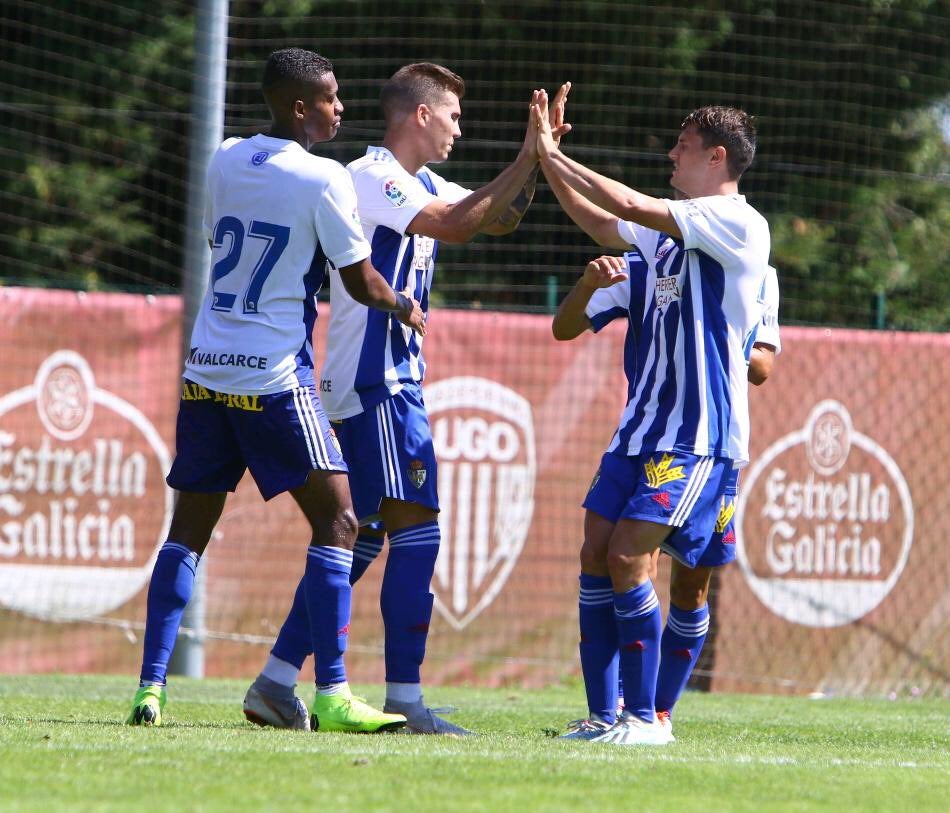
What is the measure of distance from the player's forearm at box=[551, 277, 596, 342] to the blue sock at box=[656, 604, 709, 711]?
110 cm

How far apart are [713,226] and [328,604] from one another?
1.83 meters

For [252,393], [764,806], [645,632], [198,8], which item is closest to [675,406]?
[645,632]

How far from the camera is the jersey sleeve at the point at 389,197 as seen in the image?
5262 millimetres

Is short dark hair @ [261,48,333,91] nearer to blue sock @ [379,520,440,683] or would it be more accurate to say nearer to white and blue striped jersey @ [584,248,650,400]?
white and blue striped jersey @ [584,248,650,400]

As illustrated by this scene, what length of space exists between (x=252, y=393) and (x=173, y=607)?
2.76ft

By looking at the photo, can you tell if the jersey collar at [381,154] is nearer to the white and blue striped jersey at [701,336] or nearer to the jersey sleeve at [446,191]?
the jersey sleeve at [446,191]

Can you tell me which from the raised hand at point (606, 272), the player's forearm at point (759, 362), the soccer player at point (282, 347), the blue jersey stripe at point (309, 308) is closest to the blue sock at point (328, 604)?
the soccer player at point (282, 347)

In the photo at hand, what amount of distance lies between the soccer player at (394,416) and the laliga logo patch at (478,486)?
4061 mm

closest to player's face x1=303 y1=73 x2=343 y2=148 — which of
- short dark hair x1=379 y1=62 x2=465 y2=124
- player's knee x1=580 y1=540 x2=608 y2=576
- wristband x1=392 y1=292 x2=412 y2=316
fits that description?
short dark hair x1=379 y1=62 x2=465 y2=124

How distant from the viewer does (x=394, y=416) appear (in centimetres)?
530

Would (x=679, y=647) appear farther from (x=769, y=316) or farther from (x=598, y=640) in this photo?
(x=769, y=316)

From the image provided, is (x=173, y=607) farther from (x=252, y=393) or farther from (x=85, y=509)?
(x=85, y=509)

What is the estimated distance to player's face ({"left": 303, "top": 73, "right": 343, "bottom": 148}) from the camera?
5.19 metres

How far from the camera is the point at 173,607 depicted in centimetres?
525
